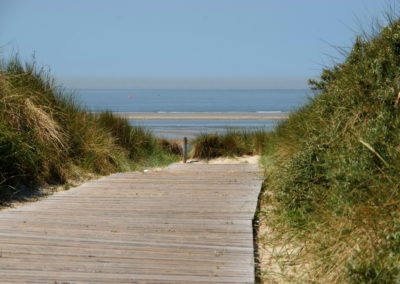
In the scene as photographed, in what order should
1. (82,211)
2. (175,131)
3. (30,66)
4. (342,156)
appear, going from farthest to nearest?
1. (175,131)
2. (30,66)
3. (82,211)
4. (342,156)

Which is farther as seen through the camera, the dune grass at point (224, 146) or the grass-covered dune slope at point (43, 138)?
the dune grass at point (224, 146)

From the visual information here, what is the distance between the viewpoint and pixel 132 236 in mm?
4789

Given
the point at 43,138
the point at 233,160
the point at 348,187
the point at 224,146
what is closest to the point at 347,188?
the point at 348,187

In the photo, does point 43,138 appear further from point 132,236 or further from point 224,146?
point 224,146

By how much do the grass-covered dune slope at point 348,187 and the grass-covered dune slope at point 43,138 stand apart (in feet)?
8.80

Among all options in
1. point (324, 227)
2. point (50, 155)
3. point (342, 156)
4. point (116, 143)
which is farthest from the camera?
point (116, 143)

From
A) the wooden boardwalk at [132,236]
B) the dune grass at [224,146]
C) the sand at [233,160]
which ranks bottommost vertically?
the sand at [233,160]

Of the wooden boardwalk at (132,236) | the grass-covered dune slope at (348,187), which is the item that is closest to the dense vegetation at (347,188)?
the grass-covered dune slope at (348,187)

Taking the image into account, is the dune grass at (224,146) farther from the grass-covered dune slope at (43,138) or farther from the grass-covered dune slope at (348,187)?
the grass-covered dune slope at (348,187)

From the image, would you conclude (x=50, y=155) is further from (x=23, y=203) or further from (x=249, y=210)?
(x=249, y=210)

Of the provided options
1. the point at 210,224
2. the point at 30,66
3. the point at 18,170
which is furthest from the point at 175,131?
the point at 210,224

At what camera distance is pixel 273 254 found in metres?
4.55

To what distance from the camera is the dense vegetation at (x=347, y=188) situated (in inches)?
146

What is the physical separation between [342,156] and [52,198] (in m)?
3.10
